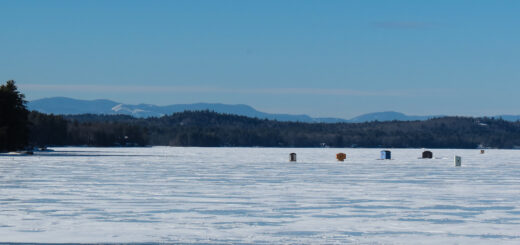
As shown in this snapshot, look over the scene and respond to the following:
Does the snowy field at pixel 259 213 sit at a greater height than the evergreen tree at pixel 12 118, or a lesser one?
lesser

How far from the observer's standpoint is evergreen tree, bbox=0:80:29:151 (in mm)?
111188

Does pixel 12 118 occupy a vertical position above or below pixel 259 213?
above

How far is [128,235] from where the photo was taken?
18781 mm

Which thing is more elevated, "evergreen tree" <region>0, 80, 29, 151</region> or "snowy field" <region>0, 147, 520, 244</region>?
"evergreen tree" <region>0, 80, 29, 151</region>

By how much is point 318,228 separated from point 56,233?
240 inches

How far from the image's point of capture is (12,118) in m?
113

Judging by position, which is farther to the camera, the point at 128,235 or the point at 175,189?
the point at 175,189

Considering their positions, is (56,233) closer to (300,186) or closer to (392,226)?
(392,226)

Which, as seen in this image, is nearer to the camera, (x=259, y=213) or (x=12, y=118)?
(x=259, y=213)

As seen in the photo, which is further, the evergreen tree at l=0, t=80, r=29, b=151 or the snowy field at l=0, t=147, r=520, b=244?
the evergreen tree at l=0, t=80, r=29, b=151

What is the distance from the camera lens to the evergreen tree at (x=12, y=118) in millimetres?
111188

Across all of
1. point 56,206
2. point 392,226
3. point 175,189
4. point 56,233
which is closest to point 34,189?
point 175,189

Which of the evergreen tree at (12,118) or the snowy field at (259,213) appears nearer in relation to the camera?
the snowy field at (259,213)

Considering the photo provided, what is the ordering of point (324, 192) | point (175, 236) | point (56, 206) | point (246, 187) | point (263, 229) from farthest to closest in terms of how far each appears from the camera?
point (246, 187) → point (324, 192) → point (56, 206) → point (263, 229) → point (175, 236)
